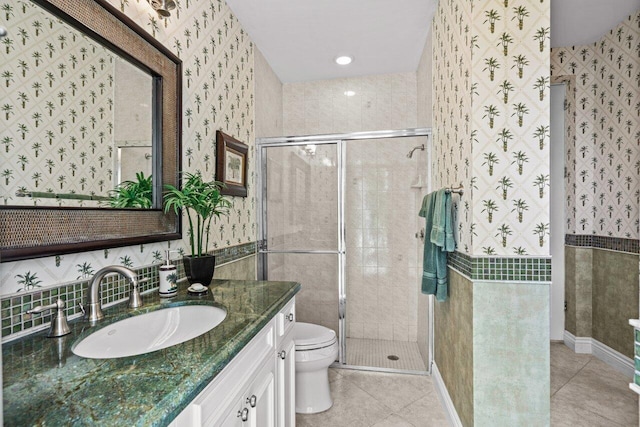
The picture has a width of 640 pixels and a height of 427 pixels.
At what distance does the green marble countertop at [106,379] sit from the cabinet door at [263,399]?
218 millimetres

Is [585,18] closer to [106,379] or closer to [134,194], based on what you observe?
[134,194]

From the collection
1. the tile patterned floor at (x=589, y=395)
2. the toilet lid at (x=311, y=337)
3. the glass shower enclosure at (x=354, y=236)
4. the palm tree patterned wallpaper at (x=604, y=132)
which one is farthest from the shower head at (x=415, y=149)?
the tile patterned floor at (x=589, y=395)

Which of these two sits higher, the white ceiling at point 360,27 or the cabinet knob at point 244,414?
the white ceiling at point 360,27

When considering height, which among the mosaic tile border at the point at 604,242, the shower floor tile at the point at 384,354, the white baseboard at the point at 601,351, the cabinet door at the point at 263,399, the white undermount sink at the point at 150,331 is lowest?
the shower floor tile at the point at 384,354

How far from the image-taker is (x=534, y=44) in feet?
4.98

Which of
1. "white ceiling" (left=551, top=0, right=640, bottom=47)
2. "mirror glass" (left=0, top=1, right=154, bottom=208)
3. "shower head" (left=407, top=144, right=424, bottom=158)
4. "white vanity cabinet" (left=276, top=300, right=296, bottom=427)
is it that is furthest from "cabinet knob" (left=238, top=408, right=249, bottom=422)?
"white ceiling" (left=551, top=0, right=640, bottom=47)

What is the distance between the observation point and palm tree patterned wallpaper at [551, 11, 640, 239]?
2.44m

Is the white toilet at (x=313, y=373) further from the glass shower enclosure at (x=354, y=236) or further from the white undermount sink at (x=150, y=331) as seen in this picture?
→ the white undermount sink at (x=150, y=331)

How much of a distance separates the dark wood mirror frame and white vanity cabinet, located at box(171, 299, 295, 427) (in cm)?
63

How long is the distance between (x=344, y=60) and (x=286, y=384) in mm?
2495

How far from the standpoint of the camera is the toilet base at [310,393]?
203cm

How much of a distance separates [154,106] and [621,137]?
10.4 feet

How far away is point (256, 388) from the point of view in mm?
1129

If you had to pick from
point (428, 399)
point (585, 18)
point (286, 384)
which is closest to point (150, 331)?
point (286, 384)
